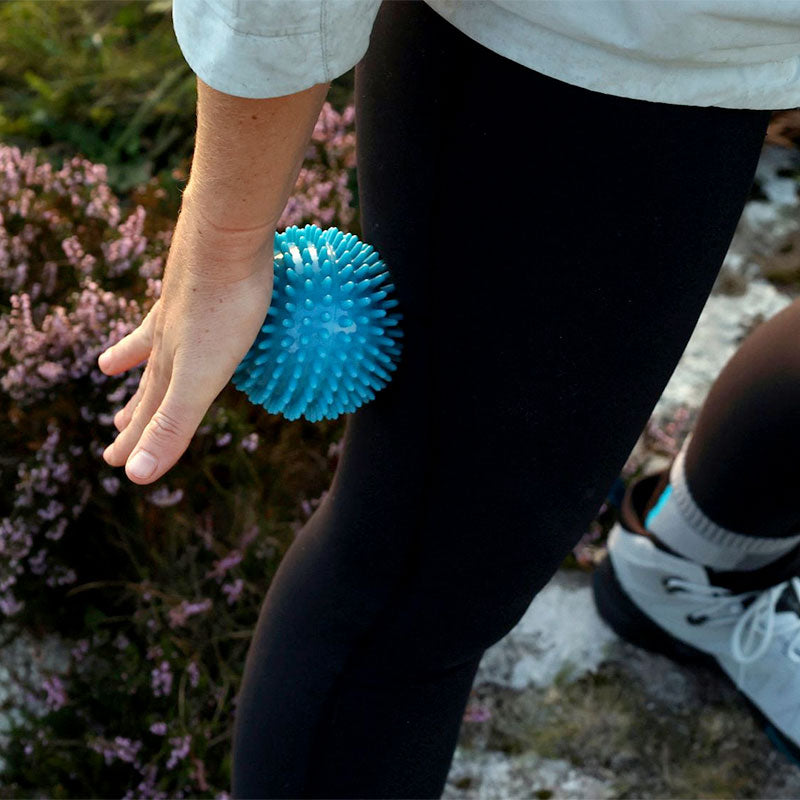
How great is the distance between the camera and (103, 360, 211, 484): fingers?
83cm

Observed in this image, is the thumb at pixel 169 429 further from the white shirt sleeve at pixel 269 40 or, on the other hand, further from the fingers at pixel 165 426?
the white shirt sleeve at pixel 269 40

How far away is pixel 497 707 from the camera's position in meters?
1.72

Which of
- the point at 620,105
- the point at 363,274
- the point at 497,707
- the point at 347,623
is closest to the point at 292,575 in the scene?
the point at 347,623

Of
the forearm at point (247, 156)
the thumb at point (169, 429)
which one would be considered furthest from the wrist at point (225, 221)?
the thumb at point (169, 429)

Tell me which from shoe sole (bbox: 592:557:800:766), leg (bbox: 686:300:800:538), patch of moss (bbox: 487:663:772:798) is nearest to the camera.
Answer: leg (bbox: 686:300:800:538)

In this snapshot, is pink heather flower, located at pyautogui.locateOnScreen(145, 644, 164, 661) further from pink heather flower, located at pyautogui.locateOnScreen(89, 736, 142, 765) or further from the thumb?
the thumb

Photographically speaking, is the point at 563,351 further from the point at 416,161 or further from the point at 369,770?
the point at 369,770

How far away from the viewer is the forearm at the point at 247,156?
0.71 metres

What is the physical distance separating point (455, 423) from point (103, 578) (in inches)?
42.6

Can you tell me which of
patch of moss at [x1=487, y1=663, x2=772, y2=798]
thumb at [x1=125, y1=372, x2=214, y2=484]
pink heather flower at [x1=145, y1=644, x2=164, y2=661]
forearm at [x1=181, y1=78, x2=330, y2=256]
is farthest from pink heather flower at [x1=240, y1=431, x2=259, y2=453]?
forearm at [x1=181, y1=78, x2=330, y2=256]

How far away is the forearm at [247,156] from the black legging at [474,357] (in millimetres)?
141

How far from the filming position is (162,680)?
1.58m

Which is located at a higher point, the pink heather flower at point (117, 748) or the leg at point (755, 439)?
the leg at point (755, 439)

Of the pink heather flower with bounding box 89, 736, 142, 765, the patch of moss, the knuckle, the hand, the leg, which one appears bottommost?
the pink heather flower with bounding box 89, 736, 142, 765
